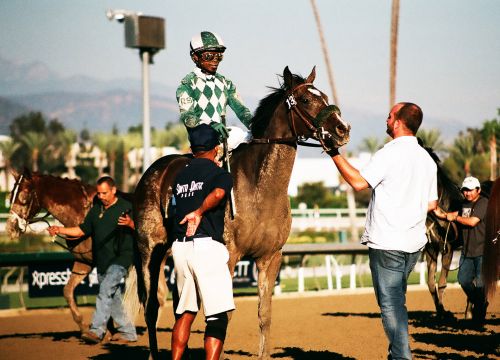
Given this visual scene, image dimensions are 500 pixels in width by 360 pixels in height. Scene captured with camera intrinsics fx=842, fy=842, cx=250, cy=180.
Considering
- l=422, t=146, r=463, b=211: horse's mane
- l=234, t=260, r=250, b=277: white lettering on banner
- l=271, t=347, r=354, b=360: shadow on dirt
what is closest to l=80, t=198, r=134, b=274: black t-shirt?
l=271, t=347, r=354, b=360: shadow on dirt

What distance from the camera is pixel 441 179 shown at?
12484 millimetres

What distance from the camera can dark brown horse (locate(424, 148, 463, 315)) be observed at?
485 inches

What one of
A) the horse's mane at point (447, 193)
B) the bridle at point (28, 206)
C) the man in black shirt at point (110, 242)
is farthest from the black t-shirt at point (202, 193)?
the horse's mane at point (447, 193)

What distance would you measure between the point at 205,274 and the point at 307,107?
2204 mm

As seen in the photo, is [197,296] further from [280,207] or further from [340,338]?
[340,338]

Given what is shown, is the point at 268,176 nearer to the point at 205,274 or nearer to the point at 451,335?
the point at 205,274

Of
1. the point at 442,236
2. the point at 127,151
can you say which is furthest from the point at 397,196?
the point at 127,151

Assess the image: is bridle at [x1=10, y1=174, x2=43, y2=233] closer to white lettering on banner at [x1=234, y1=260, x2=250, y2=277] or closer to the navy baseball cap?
the navy baseball cap

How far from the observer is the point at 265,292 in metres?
8.21

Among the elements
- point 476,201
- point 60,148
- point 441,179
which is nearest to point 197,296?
point 476,201

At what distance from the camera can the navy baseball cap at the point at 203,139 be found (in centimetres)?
671

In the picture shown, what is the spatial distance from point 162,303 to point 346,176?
427cm

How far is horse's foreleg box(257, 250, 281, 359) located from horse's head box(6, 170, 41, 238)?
4.87m

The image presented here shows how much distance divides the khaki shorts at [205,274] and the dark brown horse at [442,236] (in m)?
6.58
